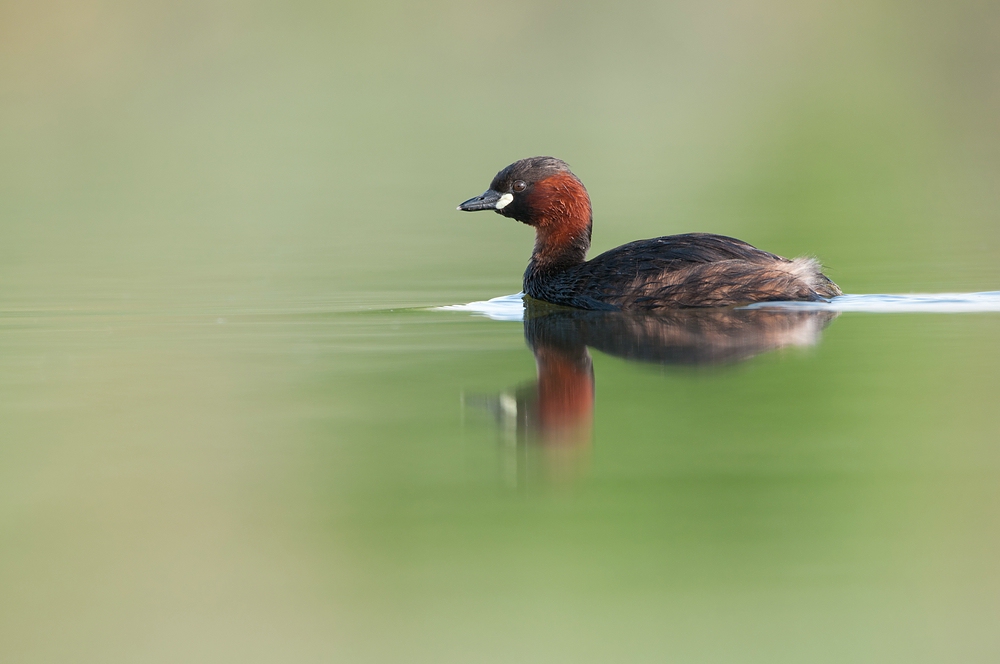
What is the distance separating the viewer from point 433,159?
25406mm

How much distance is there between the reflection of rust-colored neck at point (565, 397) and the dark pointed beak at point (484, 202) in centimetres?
282

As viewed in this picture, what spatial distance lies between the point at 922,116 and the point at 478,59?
43.4ft

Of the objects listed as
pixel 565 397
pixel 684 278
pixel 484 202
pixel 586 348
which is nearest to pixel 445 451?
pixel 565 397

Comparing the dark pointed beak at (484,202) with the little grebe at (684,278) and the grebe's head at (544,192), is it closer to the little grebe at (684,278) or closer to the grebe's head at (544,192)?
the grebe's head at (544,192)

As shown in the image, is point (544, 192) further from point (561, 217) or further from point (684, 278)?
point (684, 278)

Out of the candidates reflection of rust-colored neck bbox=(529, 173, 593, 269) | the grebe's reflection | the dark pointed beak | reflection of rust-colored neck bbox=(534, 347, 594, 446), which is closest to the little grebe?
the grebe's reflection

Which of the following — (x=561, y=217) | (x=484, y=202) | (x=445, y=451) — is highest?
(x=484, y=202)

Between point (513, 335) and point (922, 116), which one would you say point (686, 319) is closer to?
point (513, 335)

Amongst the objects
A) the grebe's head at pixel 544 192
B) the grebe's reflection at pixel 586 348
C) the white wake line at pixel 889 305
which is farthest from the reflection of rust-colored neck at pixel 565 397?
the grebe's head at pixel 544 192

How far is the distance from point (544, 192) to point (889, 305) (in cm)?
273

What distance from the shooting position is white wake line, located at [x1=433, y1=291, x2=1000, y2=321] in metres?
8.19

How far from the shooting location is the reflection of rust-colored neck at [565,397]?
543 centimetres

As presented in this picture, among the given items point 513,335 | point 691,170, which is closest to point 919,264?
point 513,335

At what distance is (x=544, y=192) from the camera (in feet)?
32.2
